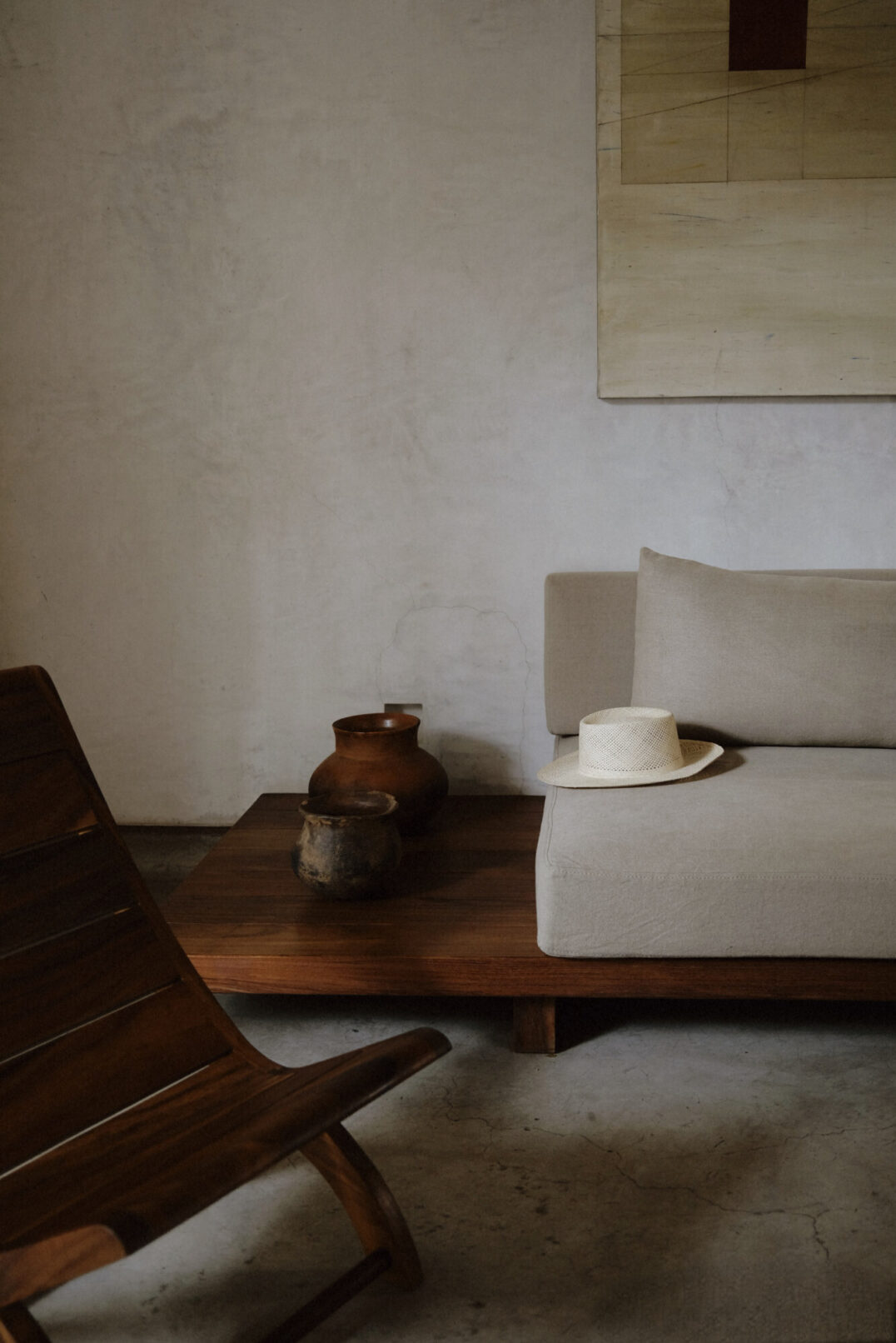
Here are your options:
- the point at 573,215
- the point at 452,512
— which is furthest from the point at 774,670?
the point at 573,215

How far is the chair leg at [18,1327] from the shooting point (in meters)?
1.03

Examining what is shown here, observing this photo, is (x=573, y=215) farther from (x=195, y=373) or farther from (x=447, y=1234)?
(x=447, y=1234)

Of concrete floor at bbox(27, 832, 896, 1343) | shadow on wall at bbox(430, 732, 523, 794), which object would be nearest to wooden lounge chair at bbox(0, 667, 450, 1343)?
concrete floor at bbox(27, 832, 896, 1343)

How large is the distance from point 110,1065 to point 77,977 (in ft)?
0.40

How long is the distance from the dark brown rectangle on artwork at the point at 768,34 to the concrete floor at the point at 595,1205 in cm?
220

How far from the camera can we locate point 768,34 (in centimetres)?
249

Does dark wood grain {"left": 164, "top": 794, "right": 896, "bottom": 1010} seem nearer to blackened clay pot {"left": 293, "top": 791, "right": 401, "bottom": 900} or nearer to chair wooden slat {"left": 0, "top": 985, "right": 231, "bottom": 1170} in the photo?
blackened clay pot {"left": 293, "top": 791, "right": 401, "bottom": 900}

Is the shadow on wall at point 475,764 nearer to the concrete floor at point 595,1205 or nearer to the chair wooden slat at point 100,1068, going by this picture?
the concrete floor at point 595,1205

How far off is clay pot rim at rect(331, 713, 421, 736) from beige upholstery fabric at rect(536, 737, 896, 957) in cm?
74

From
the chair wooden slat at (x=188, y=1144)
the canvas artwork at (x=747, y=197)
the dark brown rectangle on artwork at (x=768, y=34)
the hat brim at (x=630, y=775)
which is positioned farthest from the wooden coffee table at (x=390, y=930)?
the dark brown rectangle on artwork at (x=768, y=34)

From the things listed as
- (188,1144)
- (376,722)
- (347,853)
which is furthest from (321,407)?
(188,1144)

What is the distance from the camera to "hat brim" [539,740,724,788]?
204 cm

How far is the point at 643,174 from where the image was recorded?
2557mm

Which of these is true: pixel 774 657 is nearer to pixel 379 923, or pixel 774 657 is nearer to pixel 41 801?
pixel 379 923
